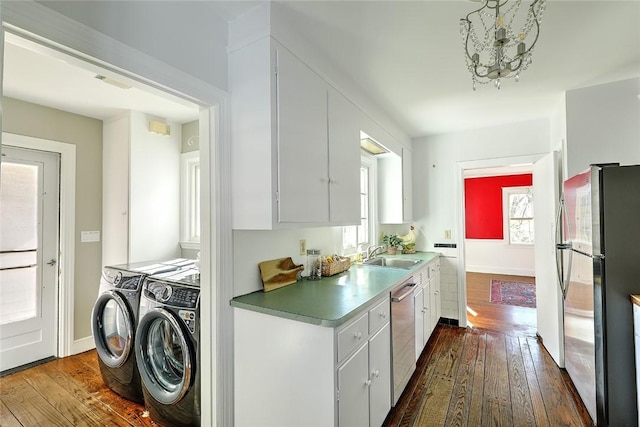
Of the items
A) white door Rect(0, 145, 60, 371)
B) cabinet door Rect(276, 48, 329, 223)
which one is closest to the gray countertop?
cabinet door Rect(276, 48, 329, 223)

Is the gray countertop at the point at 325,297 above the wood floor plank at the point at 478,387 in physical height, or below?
above

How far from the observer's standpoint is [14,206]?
2816 mm

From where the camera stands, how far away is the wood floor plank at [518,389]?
6.76ft

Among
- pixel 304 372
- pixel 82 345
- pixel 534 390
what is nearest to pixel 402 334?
pixel 304 372

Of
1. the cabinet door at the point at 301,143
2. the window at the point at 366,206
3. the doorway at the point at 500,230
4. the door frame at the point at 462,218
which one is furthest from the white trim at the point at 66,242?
the doorway at the point at 500,230

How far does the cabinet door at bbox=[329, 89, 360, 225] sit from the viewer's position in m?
2.11

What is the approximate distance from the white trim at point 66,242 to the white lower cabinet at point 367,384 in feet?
10.00

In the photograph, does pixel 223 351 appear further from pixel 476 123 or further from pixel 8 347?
pixel 476 123

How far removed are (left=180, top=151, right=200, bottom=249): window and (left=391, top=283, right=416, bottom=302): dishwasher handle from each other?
2.41m

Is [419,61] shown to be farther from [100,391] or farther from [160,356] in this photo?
[100,391]

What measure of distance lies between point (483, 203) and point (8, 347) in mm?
7888

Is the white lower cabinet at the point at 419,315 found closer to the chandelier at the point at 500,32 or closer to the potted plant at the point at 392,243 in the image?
the potted plant at the point at 392,243

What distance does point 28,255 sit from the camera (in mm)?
2912

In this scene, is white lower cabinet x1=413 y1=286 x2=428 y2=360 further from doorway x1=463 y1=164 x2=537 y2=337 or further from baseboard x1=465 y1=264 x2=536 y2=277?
baseboard x1=465 y1=264 x2=536 y2=277
